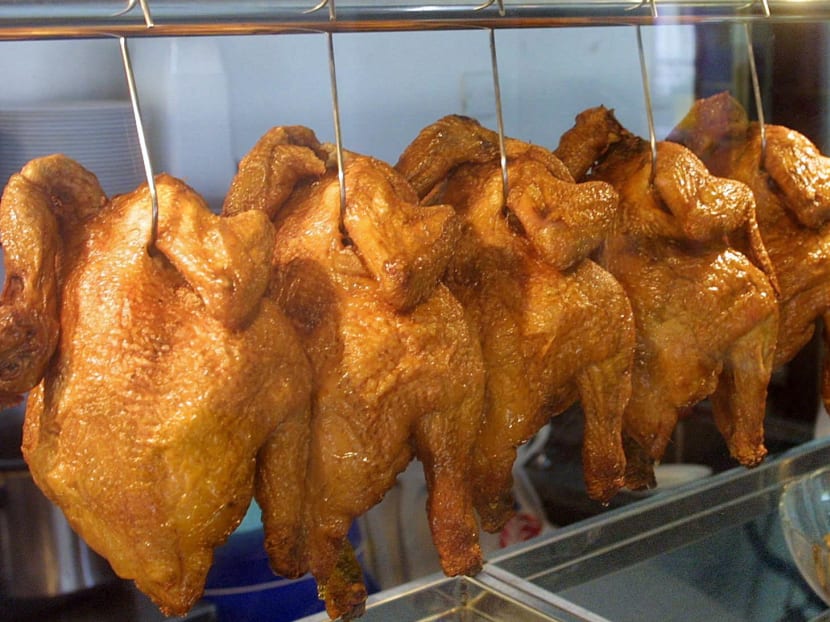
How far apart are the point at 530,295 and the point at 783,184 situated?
2.06 feet

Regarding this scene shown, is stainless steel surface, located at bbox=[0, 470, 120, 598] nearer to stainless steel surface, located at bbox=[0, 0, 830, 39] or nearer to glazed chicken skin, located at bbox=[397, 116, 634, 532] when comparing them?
glazed chicken skin, located at bbox=[397, 116, 634, 532]

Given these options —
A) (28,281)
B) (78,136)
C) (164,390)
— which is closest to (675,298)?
(164,390)

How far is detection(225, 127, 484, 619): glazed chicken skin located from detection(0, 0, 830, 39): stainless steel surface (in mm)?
203

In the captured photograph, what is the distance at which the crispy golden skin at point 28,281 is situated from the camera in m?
1.10

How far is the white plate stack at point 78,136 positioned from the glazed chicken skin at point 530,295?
70 cm

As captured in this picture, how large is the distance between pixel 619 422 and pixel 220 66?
1.13 meters

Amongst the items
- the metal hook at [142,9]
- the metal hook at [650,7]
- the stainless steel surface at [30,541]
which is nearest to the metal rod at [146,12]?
the metal hook at [142,9]

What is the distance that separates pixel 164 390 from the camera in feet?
3.66

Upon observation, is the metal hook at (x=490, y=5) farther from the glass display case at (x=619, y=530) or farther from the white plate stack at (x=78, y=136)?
the white plate stack at (x=78, y=136)

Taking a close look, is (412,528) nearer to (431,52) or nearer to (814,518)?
(814,518)

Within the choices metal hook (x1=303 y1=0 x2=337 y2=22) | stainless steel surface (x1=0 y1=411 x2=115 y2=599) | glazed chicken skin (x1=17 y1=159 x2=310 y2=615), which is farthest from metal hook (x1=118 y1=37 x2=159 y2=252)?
stainless steel surface (x1=0 y1=411 x2=115 y2=599)

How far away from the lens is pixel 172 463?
1.10 m

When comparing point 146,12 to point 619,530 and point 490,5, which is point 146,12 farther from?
point 619,530

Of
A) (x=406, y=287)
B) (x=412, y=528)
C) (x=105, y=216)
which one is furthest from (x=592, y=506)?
(x=105, y=216)
